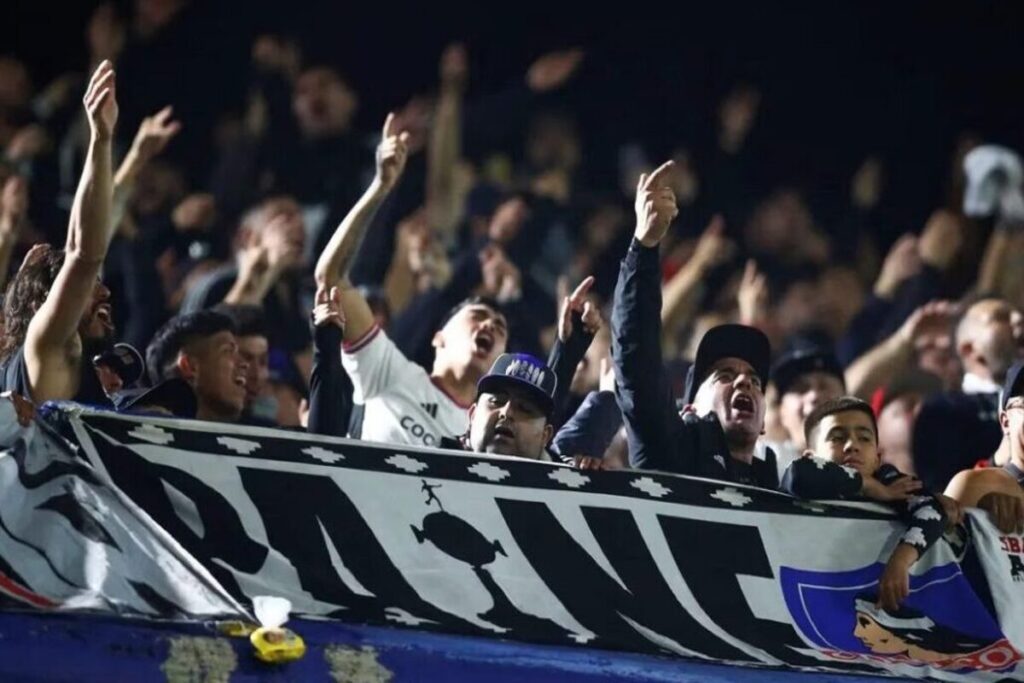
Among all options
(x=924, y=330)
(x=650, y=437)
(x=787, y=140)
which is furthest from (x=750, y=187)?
(x=650, y=437)

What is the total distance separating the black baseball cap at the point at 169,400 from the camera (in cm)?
544

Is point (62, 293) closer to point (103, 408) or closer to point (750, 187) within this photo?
point (103, 408)

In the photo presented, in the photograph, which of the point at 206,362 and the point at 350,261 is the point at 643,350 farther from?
the point at 206,362

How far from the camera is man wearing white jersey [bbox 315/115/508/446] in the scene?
6.32 metres

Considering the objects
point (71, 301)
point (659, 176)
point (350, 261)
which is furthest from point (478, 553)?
point (350, 261)

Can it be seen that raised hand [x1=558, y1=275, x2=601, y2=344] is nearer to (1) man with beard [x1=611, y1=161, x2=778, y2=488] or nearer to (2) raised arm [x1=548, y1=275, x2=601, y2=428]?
(2) raised arm [x1=548, y1=275, x2=601, y2=428]

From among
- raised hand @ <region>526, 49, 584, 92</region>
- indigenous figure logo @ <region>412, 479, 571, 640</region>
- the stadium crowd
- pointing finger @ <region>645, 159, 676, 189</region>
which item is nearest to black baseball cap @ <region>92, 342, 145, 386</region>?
the stadium crowd

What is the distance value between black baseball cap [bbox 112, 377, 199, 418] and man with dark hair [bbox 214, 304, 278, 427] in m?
0.75

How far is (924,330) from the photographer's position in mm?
8383

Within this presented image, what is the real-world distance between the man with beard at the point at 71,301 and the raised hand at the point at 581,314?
57.1 inches

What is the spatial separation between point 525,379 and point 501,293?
8.55 feet

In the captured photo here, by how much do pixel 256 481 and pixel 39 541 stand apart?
569 millimetres

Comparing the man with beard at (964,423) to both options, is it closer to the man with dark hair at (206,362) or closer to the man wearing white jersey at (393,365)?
the man wearing white jersey at (393,365)

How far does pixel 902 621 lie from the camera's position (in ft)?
17.4
